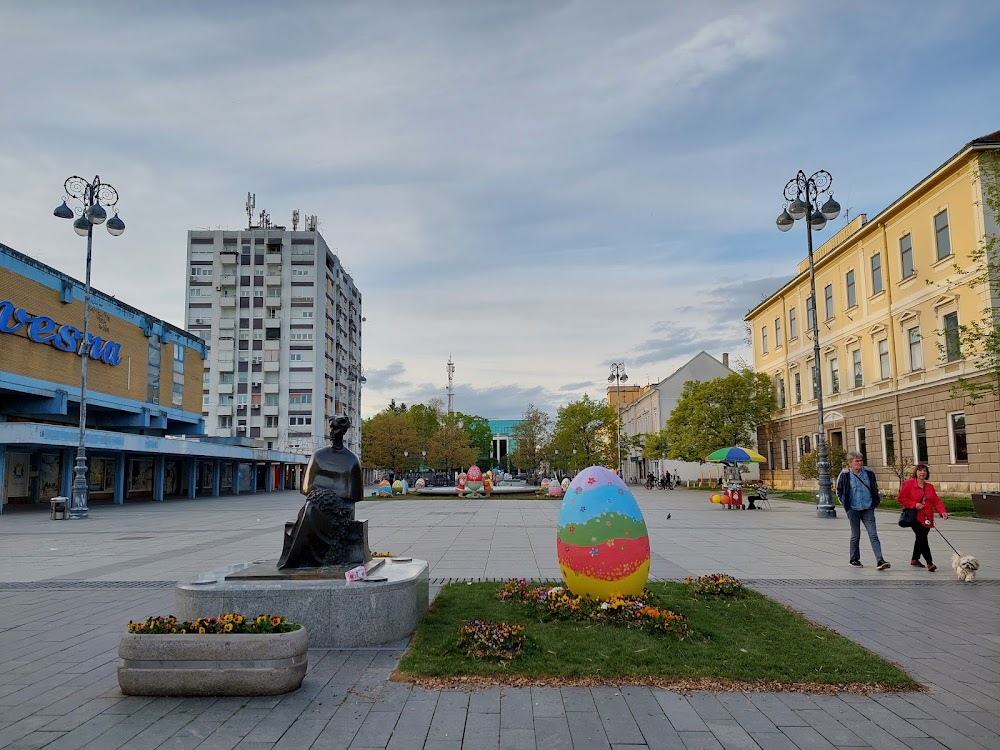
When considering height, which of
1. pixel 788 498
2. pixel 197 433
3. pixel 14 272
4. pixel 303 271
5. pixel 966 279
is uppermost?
pixel 303 271

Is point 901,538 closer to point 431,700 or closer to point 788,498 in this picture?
point 431,700

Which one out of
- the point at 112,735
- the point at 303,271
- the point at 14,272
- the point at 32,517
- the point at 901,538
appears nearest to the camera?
the point at 112,735

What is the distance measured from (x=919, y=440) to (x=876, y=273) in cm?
905

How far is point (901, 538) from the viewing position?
54.9 feet

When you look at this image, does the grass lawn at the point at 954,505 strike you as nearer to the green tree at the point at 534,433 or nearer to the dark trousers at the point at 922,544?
the dark trousers at the point at 922,544

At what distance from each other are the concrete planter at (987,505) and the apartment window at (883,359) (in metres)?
12.4

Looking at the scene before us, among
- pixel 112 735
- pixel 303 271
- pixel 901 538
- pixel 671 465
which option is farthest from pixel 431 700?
pixel 303 271

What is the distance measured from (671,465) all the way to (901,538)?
57.7m

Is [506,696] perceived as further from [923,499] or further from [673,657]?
[923,499]

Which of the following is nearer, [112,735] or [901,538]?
[112,735]

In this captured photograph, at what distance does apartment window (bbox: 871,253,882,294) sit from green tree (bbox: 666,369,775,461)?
15.5 metres

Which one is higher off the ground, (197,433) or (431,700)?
(197,433)

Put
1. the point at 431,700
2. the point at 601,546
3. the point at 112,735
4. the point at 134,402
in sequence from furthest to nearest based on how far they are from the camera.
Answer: the point at 134,402 → the point at 601,546 → the point at 431,700 → the point at 112,735

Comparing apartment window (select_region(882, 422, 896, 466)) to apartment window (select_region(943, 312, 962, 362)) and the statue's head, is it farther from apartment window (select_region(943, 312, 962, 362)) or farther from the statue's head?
the statue's head
